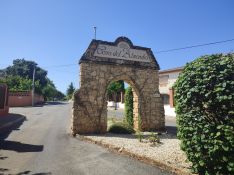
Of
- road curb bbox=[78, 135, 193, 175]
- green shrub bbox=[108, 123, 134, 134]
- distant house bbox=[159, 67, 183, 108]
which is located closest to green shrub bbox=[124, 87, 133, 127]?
green shrub bbox=[108, 123, 134, 134]

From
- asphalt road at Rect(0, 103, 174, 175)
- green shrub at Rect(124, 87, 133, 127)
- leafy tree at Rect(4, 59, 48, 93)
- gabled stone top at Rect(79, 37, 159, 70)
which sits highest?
leafy tree at Rect(4, 59, 48, 93)

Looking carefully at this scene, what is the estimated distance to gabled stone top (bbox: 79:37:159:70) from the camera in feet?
42.4

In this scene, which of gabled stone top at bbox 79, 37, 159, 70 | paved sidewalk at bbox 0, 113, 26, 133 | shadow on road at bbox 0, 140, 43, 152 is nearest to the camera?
Result: shadow on road at bbox 0, 140, 43, 152

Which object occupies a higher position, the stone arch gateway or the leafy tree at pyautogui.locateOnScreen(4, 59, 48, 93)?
the leafy tree at pyautogui.locateOnScreen(4, 59, 48, 93)

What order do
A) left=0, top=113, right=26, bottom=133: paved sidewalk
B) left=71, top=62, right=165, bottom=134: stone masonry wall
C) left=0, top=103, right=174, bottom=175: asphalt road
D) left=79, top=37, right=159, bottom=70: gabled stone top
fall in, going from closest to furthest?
left=0, top=103, right=174, bottom=175: asphalt road, left=71, top=62, right=165, bottom=134: stone masonry wall, left=79, top=37, right=159, bottom=70: gabled stone top, left=0, top=113, right=26, bottom=133: paved sidewalk

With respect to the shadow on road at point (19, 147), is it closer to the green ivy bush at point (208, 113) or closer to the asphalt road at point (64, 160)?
the asphalt road at point (64, 160)

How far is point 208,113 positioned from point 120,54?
29.1 feet

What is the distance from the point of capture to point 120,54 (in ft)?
44.6

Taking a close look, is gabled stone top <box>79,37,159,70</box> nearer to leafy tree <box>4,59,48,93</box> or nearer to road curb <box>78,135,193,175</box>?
road curb <box>78,135,193,175</box>

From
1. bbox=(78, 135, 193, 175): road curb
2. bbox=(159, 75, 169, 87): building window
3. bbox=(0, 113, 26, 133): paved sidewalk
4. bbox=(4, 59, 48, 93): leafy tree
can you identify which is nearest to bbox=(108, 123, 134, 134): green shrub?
bbox=(78, 135, 193, 175): road curb

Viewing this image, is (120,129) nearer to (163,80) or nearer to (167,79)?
(167,79)

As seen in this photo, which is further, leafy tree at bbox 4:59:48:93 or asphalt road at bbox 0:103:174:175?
leafy tree at bbox 4:59:48:93

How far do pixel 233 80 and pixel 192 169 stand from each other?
2.34 m

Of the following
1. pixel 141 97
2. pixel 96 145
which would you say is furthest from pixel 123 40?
pixel 96 145
